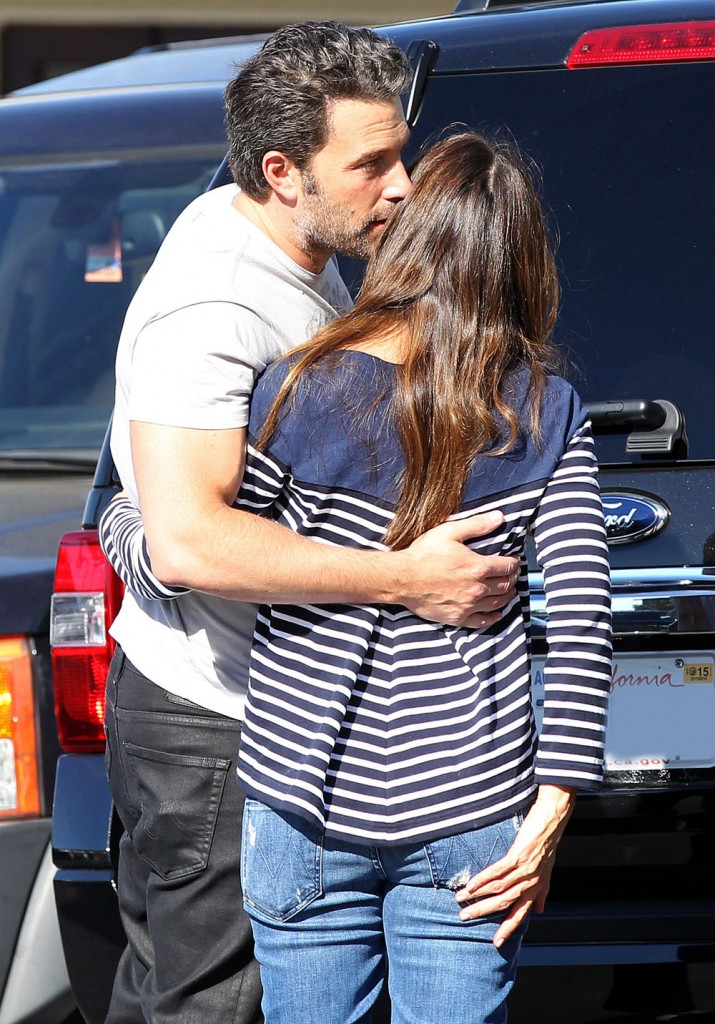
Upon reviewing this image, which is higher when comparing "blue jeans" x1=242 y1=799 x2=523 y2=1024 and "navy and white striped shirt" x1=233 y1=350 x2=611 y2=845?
"navy and white striped shirt" x1=233 y1=350 x2=611 y2=845

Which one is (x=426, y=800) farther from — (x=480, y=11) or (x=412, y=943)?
(x=480, y=11)

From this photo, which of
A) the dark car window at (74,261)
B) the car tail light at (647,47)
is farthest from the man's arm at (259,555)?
the dark car window at (74,261)

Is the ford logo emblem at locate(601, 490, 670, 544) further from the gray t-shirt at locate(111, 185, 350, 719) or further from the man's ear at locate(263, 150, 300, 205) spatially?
the man's ear at locate(263, 150, 300, 205)

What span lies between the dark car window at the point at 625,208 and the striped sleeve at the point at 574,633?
0.54 metres

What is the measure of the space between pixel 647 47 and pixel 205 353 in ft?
4.14

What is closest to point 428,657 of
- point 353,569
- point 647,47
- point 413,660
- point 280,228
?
point 413,660

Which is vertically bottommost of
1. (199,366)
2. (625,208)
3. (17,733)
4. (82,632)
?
(17,733)

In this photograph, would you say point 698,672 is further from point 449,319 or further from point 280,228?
point 280,228

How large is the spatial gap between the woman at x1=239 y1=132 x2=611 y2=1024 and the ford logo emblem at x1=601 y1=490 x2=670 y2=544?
44 centimetres

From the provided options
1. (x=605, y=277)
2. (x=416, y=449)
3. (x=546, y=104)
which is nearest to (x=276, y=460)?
(x=416, y=449)

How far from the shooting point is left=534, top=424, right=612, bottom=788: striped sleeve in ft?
5.81

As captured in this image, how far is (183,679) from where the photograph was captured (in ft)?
6.93

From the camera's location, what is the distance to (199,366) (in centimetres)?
185

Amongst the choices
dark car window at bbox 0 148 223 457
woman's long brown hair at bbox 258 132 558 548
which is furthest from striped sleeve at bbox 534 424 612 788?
dark car window at bbox 0 148 223 457
